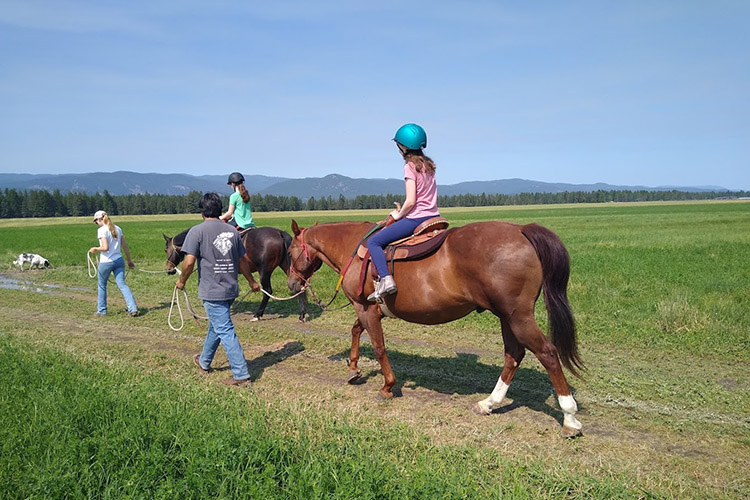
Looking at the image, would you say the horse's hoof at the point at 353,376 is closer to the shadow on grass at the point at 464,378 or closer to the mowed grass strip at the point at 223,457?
the shadow on grass at the point at 464,378

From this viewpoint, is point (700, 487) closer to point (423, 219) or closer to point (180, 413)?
point (423, 219)

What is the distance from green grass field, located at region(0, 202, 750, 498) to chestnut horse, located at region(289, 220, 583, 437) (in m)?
0.46

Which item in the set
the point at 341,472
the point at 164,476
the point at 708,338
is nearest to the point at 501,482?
the point at 341,472

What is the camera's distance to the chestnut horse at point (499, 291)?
530 centimetres

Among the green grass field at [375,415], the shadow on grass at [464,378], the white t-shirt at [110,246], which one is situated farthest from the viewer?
the white t-shirt at [110,246]

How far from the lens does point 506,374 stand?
5852mm

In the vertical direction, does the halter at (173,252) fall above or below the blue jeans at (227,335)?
above

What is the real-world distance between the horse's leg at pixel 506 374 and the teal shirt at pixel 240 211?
25.5 feet

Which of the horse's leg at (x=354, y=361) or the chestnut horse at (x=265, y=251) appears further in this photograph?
the chestnut horse at (x=265, y=251)

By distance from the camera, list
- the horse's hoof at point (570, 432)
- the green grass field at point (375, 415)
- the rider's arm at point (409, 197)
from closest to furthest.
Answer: the green grass field at point (375, 415), the horse's hoof at point (570, 432), the rider's arm at point (409, 197)

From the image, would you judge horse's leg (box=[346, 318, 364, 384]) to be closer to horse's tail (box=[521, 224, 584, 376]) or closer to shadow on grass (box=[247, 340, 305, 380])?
shadow on grass (box=[247, 340, 305, 380])

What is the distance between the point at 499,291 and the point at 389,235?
1642 millimetres

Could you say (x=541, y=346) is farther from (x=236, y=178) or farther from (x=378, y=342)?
(x=236, y=178)

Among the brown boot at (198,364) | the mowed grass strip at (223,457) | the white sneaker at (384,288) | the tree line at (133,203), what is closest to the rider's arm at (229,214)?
the brown boot at (198,364)
